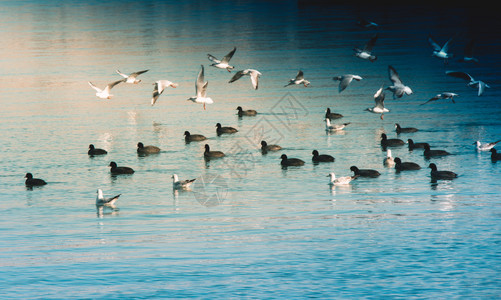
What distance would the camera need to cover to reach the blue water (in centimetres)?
2342

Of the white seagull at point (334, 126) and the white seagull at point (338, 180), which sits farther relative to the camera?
the white seagull at point (334, 126)

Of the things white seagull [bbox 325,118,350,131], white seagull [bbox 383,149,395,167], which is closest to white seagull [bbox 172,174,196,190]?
white seagull [bbox 383,149,395,167]

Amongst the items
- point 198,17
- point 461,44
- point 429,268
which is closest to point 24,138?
point 429,268

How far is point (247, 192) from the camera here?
3228 centimetres

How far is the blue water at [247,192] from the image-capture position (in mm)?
23422

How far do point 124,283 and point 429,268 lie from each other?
28.3ft

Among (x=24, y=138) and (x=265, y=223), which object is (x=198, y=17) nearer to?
(x=24, y=138)

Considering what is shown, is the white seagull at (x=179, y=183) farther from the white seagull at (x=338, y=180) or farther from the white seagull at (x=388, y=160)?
the white seagull at (x=388, y=160)

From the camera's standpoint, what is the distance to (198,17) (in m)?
131

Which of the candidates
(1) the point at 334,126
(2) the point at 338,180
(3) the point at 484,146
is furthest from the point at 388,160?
(1) the point at 334,126

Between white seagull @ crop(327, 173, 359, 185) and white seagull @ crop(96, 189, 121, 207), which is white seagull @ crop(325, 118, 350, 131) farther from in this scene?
white seagull @ crop(96, 189, 121, 207)

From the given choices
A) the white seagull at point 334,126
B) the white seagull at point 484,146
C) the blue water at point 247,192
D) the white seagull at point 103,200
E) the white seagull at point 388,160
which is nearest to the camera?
the blue water at point 247,192

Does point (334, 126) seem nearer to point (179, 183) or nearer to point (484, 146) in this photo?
point (484, 146)

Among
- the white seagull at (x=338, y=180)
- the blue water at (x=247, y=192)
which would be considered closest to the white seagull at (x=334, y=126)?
the blue water at (x=247, y=192)
